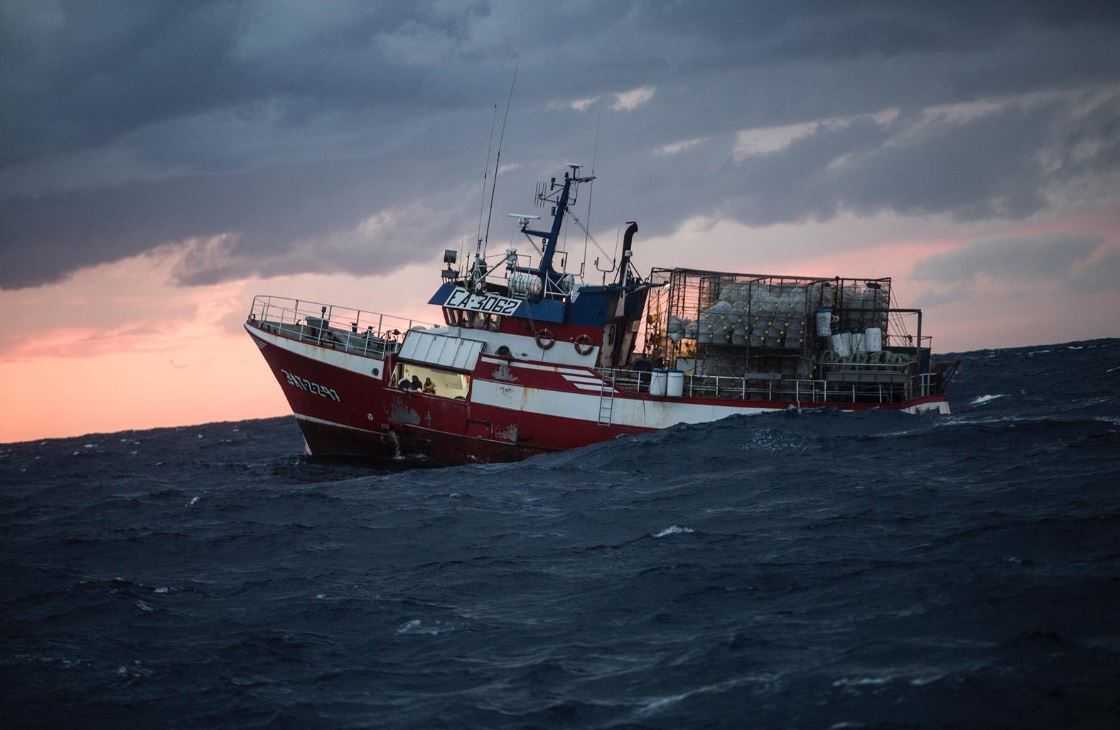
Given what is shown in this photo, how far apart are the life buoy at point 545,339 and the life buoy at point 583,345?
0.86 m

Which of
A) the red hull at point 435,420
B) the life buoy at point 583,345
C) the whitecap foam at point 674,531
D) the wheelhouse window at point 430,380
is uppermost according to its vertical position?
the life buoy at point 583,345

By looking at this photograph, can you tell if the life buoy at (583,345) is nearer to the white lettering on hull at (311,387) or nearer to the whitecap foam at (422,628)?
the white lettering on hull at (311,387)

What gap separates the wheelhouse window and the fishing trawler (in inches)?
1.5

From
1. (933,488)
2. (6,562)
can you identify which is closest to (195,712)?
(6,562)

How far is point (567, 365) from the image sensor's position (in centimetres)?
3844

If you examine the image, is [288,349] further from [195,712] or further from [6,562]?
[195,712]

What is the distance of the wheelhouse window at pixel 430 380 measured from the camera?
38344 millimetres

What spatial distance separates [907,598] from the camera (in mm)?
16281

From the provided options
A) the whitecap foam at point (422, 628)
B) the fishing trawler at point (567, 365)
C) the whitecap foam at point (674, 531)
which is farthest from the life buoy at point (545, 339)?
the whitecap foam at point (422, 628)

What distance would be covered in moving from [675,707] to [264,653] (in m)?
6.90

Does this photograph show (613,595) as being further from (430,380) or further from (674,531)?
(430,380)

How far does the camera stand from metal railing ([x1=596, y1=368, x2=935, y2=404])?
38.4 meters

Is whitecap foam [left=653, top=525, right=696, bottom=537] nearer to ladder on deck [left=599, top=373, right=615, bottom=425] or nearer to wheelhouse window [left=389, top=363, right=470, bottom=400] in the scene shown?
ladder on deck [left=599, top=373, right=615, bottom=425]

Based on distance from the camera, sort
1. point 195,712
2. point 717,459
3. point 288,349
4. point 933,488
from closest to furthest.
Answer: point 195,712
point 933,488
point 717,459
point 288,349
